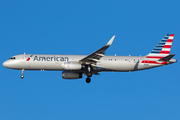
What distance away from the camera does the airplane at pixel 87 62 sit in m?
59.0

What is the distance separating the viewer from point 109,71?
6162 cm

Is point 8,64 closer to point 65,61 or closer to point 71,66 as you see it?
point 65,61

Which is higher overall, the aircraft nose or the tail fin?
the tail fin

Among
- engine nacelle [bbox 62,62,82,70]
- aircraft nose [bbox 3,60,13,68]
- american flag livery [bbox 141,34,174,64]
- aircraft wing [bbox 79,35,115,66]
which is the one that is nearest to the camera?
aircraft wing [bbox 79,35,115,66]

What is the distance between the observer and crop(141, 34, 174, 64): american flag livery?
61688 millimetres

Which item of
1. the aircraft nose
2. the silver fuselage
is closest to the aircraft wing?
the silver fuselage

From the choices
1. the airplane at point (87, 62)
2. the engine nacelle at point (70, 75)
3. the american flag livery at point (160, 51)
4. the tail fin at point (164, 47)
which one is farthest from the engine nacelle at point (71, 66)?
Answer: the tail fin at point (164, 47)

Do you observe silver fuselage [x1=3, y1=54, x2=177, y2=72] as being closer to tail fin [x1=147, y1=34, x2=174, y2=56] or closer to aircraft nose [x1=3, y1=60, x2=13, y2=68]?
aircraft nose [x1=3, y1=60, x2=13, y2=68]

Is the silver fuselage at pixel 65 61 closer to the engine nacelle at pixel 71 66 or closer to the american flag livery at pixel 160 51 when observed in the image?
the american flag livery at pixel 160 51

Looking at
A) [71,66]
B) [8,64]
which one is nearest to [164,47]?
[71,66]

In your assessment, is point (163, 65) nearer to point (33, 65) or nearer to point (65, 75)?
point (65, 75)

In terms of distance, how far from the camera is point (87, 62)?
59281 mm

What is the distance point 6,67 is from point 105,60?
17.6m

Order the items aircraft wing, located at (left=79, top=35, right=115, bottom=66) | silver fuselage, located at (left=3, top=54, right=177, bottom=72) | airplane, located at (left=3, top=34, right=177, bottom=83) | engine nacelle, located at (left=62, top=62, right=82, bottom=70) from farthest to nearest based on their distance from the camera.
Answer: silver fuselage, located at (left=3, top=54, right=177, bottom=72), airplane, located at (left=3, top=34, right=177, bottom=83), engine nacelle, located at (left=62, top=62, right=82, bottom=70), aircraft wing, located at (left=79, top=35, right=115, bottom=66)
